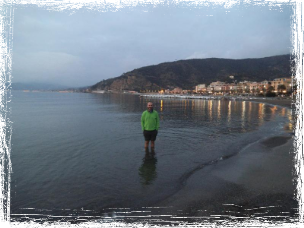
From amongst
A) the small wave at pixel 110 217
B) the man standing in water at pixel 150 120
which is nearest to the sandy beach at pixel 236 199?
the small wave at pixel 110 217

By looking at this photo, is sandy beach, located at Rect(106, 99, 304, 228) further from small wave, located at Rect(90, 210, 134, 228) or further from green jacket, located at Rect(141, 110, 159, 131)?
green jacket, located at Rect(141, 110, 159, 131)

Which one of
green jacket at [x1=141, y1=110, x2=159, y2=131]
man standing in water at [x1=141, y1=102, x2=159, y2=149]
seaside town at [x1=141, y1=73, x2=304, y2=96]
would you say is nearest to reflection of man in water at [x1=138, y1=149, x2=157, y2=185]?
man standing in water at [x1=141, y1=102, x2=159, y2=149]

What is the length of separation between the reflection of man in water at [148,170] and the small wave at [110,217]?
1.53m

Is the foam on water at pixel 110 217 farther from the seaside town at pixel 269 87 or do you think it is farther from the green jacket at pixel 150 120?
the seaside town at pixel 269 87

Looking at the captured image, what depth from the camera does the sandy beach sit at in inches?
167

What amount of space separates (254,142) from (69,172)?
9.14 meters

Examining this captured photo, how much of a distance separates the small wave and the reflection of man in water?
60.3 inches

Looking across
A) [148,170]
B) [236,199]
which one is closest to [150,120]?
[148,170]

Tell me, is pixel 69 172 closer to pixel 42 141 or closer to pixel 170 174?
pixel 170 174

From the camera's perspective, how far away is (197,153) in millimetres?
9242

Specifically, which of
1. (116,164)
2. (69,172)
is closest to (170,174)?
(116,164)

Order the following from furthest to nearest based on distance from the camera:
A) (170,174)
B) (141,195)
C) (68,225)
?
(170,174)
(141,195)
(68,225)

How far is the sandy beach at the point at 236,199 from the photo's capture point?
4242 mm

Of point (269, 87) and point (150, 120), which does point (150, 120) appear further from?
point (269, 87)
